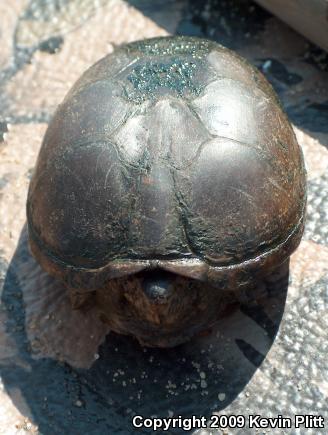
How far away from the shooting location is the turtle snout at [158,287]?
2414mm

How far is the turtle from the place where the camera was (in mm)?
2408

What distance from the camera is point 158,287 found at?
241cm

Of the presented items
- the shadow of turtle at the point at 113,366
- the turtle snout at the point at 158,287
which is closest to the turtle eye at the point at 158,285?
the turtle snout at the point at 158,287

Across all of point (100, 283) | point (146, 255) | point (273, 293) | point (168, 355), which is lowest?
point (168, 355)

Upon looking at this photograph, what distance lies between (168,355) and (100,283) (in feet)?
1.96

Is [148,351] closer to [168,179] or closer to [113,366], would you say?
[113,366]

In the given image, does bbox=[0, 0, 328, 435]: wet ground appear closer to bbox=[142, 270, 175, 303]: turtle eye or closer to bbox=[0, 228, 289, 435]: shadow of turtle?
bbox=[0, 228, 289, 435]: shadow of turtle

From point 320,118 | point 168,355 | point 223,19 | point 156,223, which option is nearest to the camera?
point 156,223

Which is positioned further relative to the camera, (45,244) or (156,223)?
(45,244)

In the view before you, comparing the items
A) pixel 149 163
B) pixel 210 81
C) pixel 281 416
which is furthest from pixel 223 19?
pixel 281 416

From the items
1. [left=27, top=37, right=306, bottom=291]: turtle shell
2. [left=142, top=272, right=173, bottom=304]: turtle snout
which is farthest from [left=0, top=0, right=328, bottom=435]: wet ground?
[left=142, top=272, right=173, bottom=304]: turtle snout

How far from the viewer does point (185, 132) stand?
247cm

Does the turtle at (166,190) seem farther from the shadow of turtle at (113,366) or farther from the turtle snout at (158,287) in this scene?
the shadow of turtle at (113,366)

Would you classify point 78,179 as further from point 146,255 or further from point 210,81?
point 210,81
